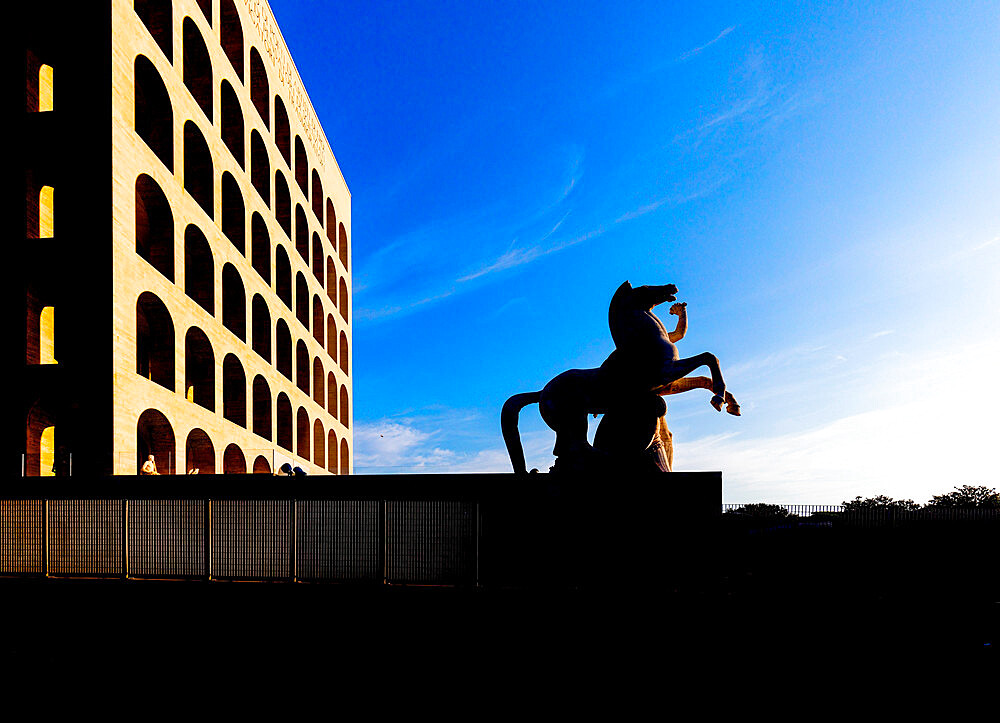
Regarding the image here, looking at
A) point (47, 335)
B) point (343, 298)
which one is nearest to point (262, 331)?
point (47, 335)

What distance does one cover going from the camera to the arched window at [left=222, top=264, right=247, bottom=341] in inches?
1211

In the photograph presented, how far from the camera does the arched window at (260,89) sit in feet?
115

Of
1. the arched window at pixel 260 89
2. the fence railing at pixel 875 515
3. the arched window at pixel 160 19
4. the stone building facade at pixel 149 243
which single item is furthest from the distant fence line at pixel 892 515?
the arched window at pixel 260 89

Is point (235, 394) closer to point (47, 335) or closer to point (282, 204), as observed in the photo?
point (47, 335)

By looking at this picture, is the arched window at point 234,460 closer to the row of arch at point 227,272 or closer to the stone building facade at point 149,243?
the stone building facade at point 149,243

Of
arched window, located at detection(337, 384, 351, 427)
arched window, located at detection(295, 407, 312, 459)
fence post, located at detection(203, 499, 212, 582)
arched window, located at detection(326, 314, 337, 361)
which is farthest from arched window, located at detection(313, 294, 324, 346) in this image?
fence post, located at detection(203, 499, 212, 582)

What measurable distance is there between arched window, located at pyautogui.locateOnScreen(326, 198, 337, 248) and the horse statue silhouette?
1594 inches

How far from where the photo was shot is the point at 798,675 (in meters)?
10.3

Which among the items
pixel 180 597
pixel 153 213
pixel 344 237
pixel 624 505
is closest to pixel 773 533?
pixel 624 505

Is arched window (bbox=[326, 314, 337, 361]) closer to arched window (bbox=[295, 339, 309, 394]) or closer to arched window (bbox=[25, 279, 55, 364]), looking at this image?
arched window (bbox=[295, 339, 309, 394])

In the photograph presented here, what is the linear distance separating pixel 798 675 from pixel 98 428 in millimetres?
17410

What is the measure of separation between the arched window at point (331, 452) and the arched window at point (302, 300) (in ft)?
28.3

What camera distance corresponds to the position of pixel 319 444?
44.9m

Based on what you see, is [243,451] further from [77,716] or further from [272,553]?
[77,716]
